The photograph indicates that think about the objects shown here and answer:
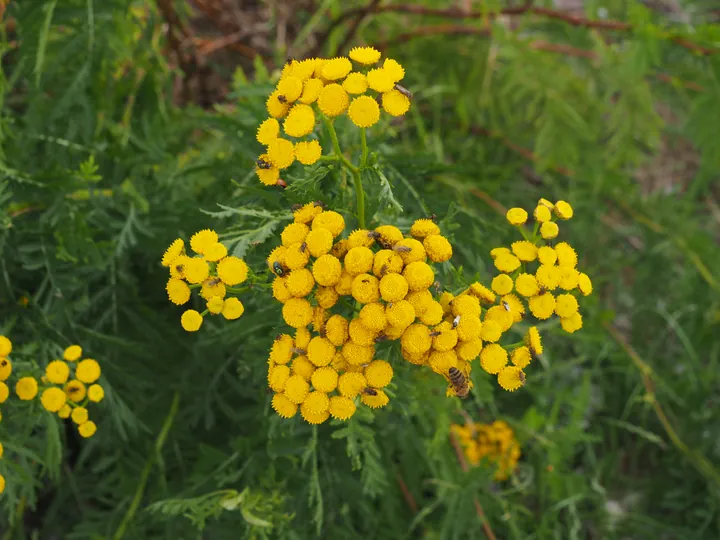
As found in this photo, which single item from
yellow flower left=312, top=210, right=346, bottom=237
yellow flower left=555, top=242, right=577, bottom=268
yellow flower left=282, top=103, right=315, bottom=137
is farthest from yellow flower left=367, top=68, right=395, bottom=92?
yellow flower left=555, top=242, right=577, bottom=268

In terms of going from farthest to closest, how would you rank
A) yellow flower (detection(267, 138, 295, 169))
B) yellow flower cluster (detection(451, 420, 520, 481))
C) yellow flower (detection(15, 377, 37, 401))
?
yellow flower cluster (detection(451, 420, 520, 481)) → yellow flower (detection(15, 377, 37, 401)) → yellow flower (detection(267, 138, 295, 169))

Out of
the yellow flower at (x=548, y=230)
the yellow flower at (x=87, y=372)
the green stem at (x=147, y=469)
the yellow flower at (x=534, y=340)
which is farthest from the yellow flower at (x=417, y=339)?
the green stem at (x=147, y=469)

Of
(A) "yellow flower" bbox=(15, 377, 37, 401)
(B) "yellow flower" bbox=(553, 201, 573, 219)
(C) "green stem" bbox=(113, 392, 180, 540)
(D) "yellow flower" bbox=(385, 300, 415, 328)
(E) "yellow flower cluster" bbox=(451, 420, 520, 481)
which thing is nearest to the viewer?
(D) "yellow flower" bbox=(385, 300, 415, 328)

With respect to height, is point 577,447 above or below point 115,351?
below

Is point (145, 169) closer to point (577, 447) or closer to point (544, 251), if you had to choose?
point (544, 251)

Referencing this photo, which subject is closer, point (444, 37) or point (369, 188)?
point (369, 188)

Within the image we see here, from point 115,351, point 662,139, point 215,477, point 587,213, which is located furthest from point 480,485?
point 662,139

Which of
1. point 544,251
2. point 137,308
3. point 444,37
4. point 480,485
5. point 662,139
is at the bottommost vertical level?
point 480,485

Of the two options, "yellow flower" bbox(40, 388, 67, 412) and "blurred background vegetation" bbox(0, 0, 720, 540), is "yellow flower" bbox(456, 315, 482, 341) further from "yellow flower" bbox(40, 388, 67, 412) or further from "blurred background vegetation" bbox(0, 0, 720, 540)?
"yellow flower" bbox(40, 388, 67, 412)

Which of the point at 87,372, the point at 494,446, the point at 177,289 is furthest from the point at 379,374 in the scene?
the point at 494,446
